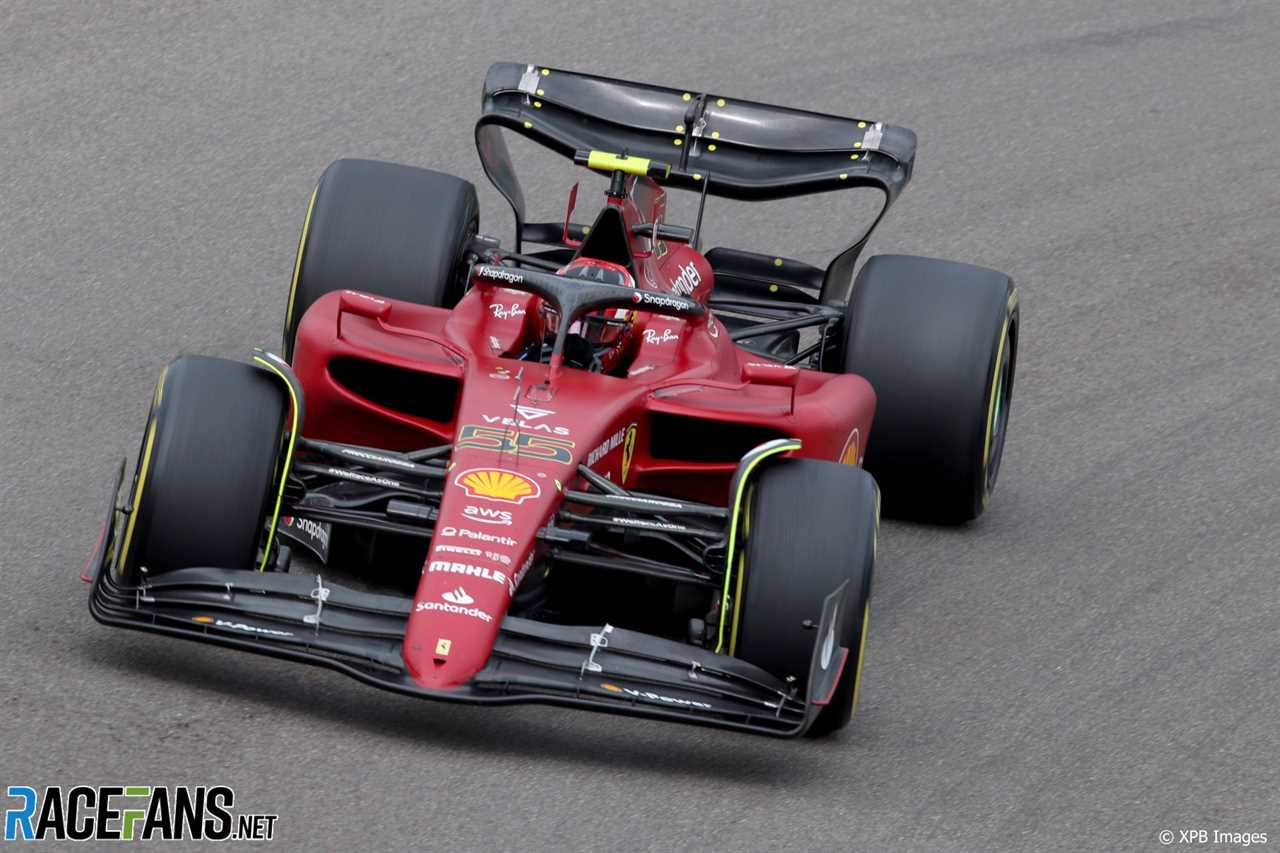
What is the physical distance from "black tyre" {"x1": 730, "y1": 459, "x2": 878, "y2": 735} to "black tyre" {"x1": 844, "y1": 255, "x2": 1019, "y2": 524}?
2009mm

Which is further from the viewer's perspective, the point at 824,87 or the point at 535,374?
the point at 824,87

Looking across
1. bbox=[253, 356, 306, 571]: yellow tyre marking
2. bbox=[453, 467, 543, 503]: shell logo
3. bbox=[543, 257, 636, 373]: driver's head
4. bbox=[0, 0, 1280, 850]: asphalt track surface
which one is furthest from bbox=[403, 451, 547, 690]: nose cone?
bbox=[543, 257, 636, 373]: driver's head

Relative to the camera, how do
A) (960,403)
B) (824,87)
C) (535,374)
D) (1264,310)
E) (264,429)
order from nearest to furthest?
(264,429)
(535,374)
(960,403)
(1264,310)
(824,87)

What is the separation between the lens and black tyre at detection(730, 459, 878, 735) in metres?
7.13

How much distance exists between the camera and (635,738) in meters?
Answer: 7.18

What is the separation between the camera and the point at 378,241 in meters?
9.50

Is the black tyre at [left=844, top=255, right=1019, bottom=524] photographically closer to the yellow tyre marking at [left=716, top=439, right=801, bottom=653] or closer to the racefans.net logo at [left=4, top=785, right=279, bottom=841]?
the yellow tyre marking at [left=716, top=439, right=801, bottom=653]

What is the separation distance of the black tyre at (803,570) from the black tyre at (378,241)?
8.51 ft

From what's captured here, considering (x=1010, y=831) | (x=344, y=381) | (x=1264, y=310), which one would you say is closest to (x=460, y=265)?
(x=344, y=381)

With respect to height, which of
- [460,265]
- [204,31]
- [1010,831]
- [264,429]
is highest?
A: [204,31]

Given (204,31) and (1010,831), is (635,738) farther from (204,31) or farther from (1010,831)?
(204,31)

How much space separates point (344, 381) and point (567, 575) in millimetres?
1118

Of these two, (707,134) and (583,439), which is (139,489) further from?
(707,134)

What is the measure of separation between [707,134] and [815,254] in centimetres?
267
